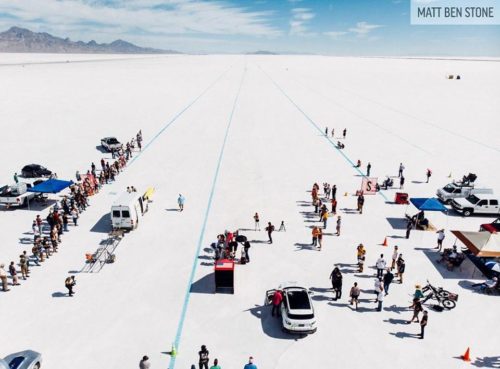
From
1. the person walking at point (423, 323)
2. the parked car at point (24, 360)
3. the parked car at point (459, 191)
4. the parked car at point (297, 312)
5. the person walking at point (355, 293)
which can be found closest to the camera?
the parked car at point (24, 360)

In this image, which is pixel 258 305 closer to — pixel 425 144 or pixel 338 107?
pixel 425 144

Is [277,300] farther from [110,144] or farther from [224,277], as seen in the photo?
[110,144]

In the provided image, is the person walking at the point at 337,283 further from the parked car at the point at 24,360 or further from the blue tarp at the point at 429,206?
the parked car at the point at 24,360

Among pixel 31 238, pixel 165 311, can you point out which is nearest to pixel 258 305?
pixel 165 311

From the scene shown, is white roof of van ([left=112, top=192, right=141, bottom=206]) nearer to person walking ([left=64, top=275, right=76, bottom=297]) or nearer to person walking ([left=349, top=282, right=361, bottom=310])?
person walking ([left=64, top=275, right=76, bottom=297])

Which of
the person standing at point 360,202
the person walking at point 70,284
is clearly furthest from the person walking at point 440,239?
the person walking at point 70,284
